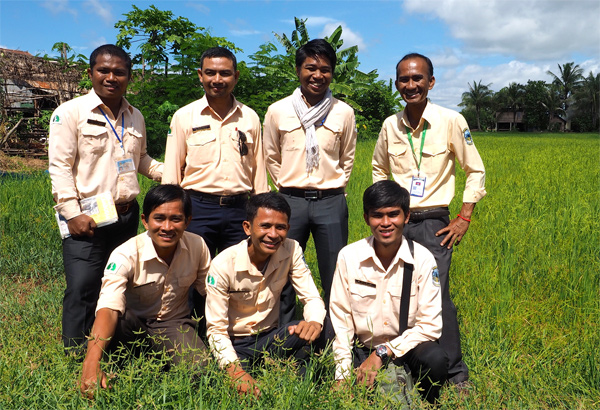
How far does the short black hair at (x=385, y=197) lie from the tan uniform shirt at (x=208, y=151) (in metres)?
1.00

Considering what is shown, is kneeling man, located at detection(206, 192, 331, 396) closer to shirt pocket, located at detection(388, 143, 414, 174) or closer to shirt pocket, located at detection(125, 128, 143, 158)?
shirt pocket, located at detection(388, 143, 414, 174)

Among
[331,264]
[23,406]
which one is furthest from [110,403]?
[331,264]

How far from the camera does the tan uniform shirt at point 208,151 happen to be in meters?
3.13

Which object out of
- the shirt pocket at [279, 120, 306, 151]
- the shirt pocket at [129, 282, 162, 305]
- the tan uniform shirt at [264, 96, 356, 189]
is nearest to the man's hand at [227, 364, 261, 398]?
the shirt pocket at [129, 282, 162, 305]

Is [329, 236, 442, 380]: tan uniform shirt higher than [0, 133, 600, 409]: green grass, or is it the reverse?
[329, 236, 442, 380]: tan uniform shirt

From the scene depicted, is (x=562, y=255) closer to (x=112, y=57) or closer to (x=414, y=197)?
(x=414, y=197)

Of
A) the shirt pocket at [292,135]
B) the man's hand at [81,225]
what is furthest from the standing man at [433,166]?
the man's hand at [81,225]

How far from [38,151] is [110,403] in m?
15.8

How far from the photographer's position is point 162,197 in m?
2.59

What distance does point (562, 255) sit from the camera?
Result: 428 centimetres

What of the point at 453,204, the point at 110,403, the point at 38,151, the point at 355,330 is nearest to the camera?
the point at 110,403

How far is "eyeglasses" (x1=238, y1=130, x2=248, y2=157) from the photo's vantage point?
3.20 meters

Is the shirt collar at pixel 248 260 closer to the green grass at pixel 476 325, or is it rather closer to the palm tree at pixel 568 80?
the green grass at pixel 476 325

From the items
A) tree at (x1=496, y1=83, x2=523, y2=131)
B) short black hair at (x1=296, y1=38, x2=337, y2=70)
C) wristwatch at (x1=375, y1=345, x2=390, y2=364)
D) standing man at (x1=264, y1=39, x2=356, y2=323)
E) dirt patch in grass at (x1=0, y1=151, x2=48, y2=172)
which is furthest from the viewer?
tree at (x1=496, y1=83, x2=523, y2=131)
